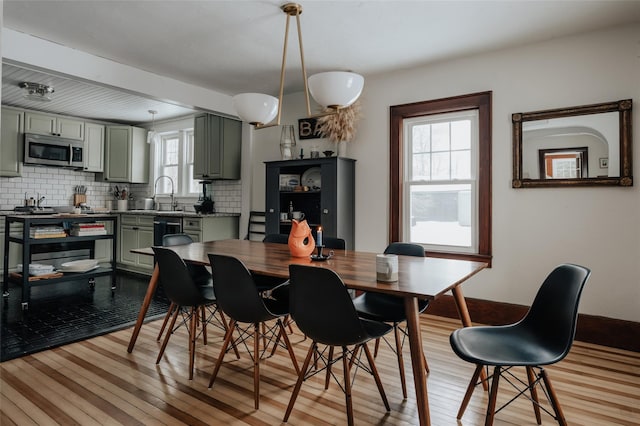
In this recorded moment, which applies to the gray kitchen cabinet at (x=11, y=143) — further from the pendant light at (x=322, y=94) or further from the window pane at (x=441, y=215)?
the window pane at (x=441, y=215)

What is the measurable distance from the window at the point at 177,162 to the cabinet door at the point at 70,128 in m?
1.15

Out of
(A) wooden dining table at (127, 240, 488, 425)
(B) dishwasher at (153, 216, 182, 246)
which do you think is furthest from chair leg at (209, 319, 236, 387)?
(B) dishwasher at (153, 216, 182, 246)

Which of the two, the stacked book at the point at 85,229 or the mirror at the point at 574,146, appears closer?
the mirror at the point at 574,146

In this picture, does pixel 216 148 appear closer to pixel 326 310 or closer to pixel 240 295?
pixel 240 295

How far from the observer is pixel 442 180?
4.11 meters

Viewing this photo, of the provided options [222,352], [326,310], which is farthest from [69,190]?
[326,310]

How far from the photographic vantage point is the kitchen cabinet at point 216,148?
18.0 ft

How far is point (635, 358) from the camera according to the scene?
301cm

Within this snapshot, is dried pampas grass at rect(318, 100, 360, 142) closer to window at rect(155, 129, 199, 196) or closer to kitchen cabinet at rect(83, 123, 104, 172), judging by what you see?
window at rect(155, 129, 199, 196)

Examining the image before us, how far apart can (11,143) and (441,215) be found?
19.1 ft

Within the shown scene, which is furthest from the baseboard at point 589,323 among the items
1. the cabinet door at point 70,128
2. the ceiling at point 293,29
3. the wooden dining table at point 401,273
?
the cabinet door at point 70,128

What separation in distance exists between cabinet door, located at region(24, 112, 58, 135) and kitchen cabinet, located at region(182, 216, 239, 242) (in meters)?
2.69

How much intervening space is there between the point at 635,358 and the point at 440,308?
1559mm

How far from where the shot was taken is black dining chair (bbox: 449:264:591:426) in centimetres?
178
